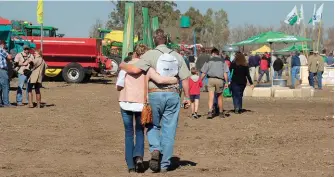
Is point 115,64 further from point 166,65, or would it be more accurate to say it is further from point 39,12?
point 166,65

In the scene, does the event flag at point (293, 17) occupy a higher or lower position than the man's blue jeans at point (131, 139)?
higher

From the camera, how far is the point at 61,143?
11.9 meters

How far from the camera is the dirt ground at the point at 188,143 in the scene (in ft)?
30.5

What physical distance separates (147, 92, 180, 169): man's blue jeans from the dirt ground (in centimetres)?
30

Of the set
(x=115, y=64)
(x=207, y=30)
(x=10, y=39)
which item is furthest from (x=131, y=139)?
(x=207, y=30)

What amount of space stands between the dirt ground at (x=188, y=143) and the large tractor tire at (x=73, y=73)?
12.3 meters

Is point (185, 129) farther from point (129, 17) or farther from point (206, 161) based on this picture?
point (129, 17)

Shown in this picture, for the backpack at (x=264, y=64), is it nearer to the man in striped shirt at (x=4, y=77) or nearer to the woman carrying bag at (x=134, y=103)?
the man in striped shirt at (x=4, y=77)

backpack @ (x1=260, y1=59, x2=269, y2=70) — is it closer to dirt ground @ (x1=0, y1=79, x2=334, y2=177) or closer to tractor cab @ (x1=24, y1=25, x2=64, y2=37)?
tractor cab @ (x1=24, y1=25, x2=64, y2=37)

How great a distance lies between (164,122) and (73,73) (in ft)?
77.8

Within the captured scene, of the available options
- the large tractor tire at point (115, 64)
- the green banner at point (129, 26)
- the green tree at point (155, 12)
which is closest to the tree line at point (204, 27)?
the green tree at point (155, 12)

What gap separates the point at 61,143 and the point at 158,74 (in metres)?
3.49

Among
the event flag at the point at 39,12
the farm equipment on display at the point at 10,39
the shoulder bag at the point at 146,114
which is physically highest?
the event flag at the point at 39,12

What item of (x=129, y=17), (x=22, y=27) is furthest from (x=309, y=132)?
(x=22, y=27)
